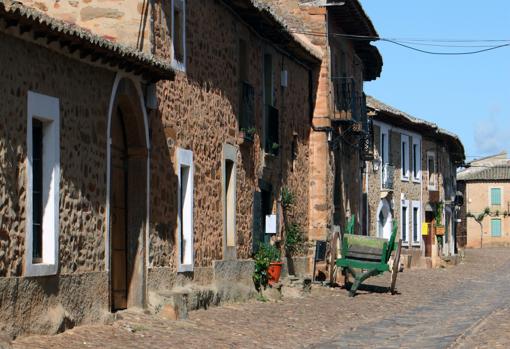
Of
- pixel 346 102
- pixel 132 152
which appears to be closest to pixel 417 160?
pixel 346 102

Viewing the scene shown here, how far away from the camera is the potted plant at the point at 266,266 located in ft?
71.9

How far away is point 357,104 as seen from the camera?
31172 millimetres

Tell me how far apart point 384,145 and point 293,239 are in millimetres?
16652

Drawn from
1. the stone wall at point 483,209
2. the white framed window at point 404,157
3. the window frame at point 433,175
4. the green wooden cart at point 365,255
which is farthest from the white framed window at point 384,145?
the stone wall at point 483,209

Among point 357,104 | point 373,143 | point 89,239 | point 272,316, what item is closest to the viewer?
point 89,239

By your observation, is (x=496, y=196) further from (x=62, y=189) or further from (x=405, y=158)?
(x=62, y=189)

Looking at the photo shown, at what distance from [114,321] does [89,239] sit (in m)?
1.19

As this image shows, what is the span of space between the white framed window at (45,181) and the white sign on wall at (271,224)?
35.1 ft

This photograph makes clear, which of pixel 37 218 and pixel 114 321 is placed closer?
pixel 37 218

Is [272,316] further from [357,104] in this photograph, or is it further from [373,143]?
[373,143]

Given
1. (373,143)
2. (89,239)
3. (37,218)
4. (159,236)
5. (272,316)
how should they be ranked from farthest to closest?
(373,143) → (272,316) → (159,236) → (89,239) → (37,218)

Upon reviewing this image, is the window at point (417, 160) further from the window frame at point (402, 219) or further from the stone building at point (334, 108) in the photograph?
the stone building at point (334, 108)

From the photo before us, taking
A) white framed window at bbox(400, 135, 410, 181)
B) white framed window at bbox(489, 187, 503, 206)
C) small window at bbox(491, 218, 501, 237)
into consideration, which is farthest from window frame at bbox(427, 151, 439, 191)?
Answer: small window at bbox(491, 218, 501, 237)

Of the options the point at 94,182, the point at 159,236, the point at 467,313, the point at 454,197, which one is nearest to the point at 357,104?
the point at 467,313
